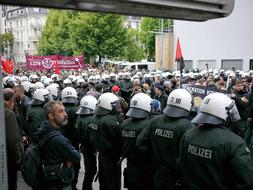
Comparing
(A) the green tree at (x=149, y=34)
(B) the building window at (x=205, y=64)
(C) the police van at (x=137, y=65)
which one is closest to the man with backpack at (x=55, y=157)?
(C) the police van at (x=137, y=65)

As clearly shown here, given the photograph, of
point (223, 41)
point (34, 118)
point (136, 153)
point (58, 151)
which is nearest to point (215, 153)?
point (58, 151)

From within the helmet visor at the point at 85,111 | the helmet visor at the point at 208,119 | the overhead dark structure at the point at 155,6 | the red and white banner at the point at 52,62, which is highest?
the overhead dark structure at the point at 155,6

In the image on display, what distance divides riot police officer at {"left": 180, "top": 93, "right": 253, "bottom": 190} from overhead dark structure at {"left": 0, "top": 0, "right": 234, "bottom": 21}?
1032 millimetres

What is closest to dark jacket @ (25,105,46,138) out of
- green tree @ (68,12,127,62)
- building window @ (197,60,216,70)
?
building window @ (197,60,216,70)

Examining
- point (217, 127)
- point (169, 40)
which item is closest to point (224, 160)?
point (217, 127)

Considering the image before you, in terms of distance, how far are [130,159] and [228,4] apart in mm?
3119

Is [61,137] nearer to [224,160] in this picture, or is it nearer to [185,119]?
[185,119]

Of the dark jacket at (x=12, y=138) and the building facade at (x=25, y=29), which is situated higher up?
the building facade at (x=25, y=29)

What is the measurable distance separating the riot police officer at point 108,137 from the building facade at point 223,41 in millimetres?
29029

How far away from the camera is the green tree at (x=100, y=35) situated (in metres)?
44.2

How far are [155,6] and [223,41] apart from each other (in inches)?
1414

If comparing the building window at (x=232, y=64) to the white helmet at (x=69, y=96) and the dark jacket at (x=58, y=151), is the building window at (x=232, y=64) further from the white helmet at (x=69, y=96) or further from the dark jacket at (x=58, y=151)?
the dark jacket at (x=58, y=151)

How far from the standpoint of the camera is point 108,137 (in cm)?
626

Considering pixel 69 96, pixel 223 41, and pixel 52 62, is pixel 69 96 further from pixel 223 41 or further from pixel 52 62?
pixel 223 41
